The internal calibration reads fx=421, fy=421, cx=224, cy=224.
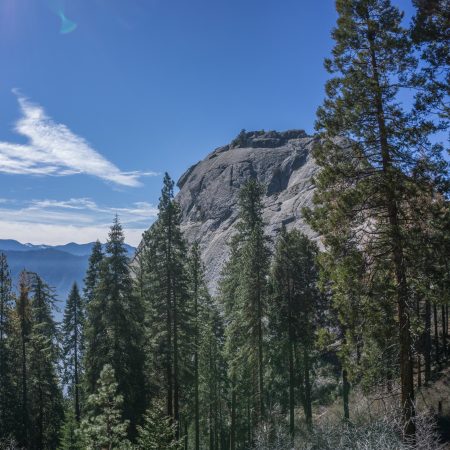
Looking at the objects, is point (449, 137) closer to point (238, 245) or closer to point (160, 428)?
point (160, 428)

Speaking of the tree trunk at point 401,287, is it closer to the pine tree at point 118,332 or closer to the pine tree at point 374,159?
the pine tree at point 374,159

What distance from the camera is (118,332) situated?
77.7 feet

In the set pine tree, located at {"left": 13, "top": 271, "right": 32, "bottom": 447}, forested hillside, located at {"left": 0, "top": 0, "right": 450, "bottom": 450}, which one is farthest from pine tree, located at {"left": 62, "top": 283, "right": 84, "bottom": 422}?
pine tree, located at {"left": 13, "top": 271, "right": 32, "bottom": 447}

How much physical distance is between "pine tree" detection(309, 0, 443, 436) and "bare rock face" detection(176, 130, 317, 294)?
59.5 meters

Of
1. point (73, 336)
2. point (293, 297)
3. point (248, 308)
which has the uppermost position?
point (293, 297)

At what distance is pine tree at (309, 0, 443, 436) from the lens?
492 inches

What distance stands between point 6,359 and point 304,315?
66.6 feet

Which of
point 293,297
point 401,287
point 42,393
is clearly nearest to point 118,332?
point 42,393

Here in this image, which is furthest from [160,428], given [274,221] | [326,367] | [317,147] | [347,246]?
[274,221]

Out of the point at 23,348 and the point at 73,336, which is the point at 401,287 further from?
the point at 73,336

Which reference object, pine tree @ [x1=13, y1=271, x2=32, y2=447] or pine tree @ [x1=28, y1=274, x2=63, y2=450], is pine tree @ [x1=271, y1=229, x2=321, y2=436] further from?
pine tree @ [x1=13, y1=271, x2=32, y2=447]

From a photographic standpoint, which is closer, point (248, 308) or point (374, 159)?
point (374, 159)

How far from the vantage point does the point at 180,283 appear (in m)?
26.7

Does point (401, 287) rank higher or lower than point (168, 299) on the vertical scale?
higher
